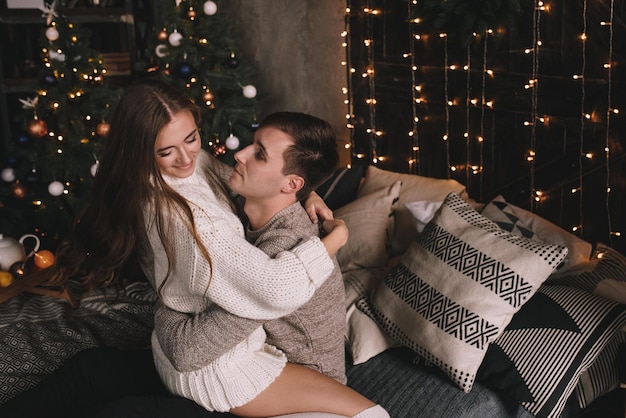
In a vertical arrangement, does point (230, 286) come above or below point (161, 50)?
below

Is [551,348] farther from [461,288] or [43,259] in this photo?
[43,259]

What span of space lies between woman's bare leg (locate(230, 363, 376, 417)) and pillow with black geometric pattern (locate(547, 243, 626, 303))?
91 centimetres

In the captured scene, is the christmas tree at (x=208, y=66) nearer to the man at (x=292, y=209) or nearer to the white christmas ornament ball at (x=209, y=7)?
the white christmas ornament ball at (x=209, y=7)

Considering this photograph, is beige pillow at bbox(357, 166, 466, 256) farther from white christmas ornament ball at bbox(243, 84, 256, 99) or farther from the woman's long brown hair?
white christmas ornament ball at bbox(243, 84, 256, 99)

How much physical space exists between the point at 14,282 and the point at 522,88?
2.57 metres

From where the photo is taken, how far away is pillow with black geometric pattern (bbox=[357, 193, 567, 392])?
2037 mm

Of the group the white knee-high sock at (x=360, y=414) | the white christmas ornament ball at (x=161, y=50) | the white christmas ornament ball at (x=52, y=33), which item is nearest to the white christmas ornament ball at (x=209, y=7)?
the white christmas ornament ball at (x=161, y=50)

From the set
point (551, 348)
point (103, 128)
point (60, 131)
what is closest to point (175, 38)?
point (103, 128)

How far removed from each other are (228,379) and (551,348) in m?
1.00

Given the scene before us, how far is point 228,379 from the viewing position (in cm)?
170

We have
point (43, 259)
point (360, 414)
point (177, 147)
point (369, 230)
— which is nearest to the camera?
point (360, 414)

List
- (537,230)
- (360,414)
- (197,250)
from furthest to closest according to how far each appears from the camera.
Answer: (537,230)
(360,414)
(197,250)

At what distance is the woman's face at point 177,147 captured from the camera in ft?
5.99

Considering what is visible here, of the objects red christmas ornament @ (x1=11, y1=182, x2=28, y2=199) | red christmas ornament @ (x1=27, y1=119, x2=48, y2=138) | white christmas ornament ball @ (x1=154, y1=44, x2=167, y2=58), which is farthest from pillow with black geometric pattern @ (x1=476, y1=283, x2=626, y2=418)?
red christmas ornament @ (x1=11, y1=182, x2=28, y2=199)
